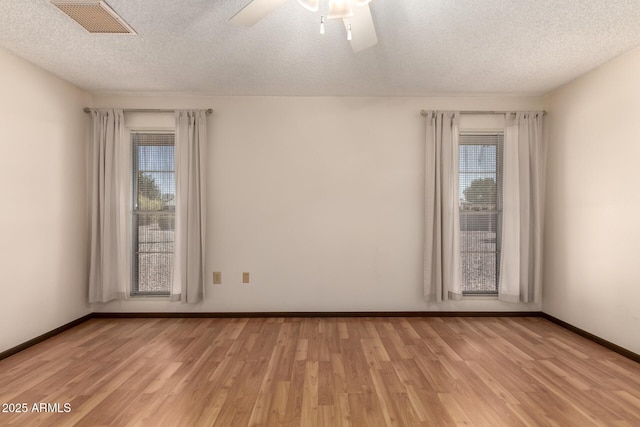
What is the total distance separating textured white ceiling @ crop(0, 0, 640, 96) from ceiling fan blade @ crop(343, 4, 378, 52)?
23cm

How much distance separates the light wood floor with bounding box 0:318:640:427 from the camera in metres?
2.05

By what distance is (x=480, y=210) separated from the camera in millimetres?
4199

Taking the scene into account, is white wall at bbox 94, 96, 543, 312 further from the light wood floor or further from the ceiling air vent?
the ceiling air vent

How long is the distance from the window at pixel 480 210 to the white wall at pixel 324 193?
236 millimetres

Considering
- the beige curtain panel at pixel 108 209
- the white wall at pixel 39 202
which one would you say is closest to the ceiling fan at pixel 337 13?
the white wall at pixel 39 202

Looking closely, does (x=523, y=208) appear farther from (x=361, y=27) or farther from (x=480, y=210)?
(x=361, y=27)

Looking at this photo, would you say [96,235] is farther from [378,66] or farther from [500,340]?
[500,340]

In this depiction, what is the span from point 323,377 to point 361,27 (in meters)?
2.36

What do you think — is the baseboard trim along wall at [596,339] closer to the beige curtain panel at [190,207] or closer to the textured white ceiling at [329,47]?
the textured white ceiling at [329,47]

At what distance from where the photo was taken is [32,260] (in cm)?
323

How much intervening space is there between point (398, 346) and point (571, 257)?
2115 millimetres

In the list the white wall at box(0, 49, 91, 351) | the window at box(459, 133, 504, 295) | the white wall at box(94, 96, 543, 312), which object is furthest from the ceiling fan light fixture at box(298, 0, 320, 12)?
the window at box(459, 133, 504, 295)

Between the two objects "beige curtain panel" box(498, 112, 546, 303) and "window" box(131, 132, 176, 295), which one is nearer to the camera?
"beige curtain panel" box(498, 112, 546, 303)

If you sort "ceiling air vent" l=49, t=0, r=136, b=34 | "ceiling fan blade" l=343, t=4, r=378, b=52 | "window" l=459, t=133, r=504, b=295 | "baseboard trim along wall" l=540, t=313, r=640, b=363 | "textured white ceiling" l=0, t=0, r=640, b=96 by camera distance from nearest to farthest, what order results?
"ceiling fan blade" l=343, t=4, r=378, b=52 → "ceiling air vent" l=49, t=0, r=136, b=34 → "textured white ceiling" l=0, t=0, r=640, b=96 → "baseboard trim along wall" l=540, t=313, r=640, b=363 → "window" l=459, t=133, r=504, b=295
